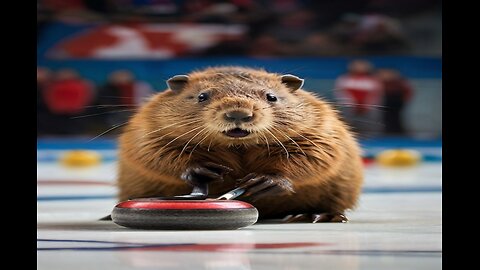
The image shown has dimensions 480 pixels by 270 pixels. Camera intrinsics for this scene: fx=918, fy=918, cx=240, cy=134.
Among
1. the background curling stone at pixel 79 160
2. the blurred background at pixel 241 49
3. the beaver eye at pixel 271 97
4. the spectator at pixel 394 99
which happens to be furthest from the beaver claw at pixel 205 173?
the spectator at pixel 394 99

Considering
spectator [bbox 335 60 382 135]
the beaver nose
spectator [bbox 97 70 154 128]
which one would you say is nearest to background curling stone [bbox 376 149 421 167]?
spectator [bbox 335 60 382 135]

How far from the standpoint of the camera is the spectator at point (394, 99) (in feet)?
35.7

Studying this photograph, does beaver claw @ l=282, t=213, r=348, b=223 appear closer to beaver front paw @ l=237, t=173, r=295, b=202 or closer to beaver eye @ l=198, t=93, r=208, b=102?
beaver front paw @ l=237, t=173, r=295, b=202

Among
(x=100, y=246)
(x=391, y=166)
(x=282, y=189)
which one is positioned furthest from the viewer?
(x=391, y=166)

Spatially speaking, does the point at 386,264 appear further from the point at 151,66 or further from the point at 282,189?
the point at 151,66

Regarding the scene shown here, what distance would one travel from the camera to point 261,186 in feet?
8.65

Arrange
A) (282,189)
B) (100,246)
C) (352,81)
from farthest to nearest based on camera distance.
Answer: (352,81), (282,189), (100,246)

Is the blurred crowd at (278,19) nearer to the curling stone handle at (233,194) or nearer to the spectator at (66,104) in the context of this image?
the spectator at (66,104)

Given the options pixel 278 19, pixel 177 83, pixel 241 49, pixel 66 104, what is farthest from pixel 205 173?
pixel 278 19

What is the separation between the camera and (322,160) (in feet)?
9.10

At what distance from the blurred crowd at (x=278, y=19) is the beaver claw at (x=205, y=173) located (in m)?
9.17
